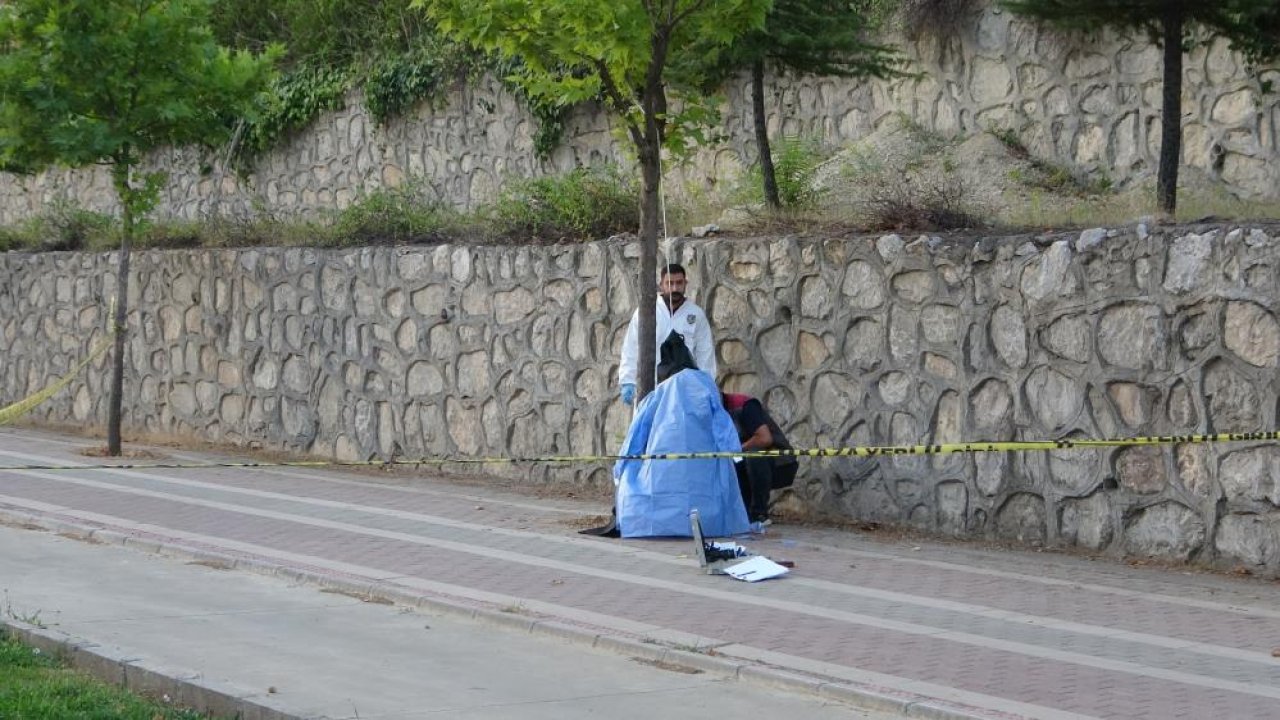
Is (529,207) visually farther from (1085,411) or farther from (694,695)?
(694,695)

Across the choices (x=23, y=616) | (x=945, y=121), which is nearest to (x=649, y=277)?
(x=23, y=616)

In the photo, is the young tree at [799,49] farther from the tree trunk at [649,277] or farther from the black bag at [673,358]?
the black bag at [673,358]

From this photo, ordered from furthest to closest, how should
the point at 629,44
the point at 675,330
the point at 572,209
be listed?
the point at 572,209
the point at 675,330
the point at 629,44

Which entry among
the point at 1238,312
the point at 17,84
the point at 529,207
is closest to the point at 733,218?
the point at 529,207

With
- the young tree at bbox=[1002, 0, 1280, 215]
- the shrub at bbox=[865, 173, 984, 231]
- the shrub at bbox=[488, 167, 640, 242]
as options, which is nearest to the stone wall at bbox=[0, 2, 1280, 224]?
the shrub at bbox=[488, 167, 640, 242]

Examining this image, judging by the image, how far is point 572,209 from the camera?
14.9m

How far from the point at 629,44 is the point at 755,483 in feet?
10.3

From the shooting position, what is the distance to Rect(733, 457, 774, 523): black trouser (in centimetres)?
1148

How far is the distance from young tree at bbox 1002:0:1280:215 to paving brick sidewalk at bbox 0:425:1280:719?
351 cm

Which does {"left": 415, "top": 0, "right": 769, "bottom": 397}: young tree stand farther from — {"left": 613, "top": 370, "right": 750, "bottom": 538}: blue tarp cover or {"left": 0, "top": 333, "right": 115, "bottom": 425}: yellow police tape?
{"left": 0, "top": 333, "right": 115, "bottom": 425}: yellow police tape

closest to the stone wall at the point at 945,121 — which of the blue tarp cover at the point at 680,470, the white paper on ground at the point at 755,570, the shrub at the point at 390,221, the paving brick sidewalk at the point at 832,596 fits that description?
the shrub at the point at 390,221

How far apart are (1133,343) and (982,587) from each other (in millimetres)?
1957

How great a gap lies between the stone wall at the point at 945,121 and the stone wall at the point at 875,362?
3.02 metres

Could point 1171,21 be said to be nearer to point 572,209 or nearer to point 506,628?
point 572,209
